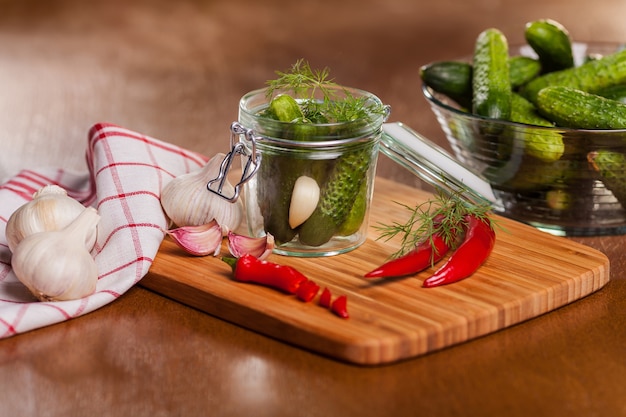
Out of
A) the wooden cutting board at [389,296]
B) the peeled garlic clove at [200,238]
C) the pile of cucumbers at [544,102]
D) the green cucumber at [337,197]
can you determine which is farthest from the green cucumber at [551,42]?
the peeled garlic clove at [200,238]

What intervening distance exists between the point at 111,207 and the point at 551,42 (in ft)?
3.66

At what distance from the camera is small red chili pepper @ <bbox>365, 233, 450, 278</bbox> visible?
1.61 m

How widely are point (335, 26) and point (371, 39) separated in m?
0.23

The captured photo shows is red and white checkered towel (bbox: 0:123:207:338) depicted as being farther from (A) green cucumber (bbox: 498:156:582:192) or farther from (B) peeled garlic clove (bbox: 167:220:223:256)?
(A) green cucumber (bbox: 498:156:582:192)

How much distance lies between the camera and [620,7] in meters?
4.02

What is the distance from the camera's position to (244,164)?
5.86 ft

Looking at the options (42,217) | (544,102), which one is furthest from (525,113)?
(42,217)

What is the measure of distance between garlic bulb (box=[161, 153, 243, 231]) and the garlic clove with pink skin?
0.06m

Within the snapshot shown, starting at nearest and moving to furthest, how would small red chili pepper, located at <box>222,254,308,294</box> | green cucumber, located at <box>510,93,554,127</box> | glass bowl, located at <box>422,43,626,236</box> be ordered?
1. small red chili pepper, located at <box>222,254,308,294</box>
2. glass bowl, located at <box>422,43,626,236</box>
3. green cucumber, located at <box>510,93,554,127</box>

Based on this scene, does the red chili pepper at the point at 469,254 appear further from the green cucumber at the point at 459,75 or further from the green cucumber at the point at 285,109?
the green cucumber at the point at 459,75

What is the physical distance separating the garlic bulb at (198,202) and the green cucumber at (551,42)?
0.89 metres

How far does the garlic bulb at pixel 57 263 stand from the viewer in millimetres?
1504

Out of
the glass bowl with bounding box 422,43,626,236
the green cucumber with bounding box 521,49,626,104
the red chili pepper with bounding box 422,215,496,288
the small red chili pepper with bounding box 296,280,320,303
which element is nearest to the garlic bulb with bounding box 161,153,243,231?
the small red chili pepper with bounding box 296,280,320,303

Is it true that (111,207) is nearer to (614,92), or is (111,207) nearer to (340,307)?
(340,307)
